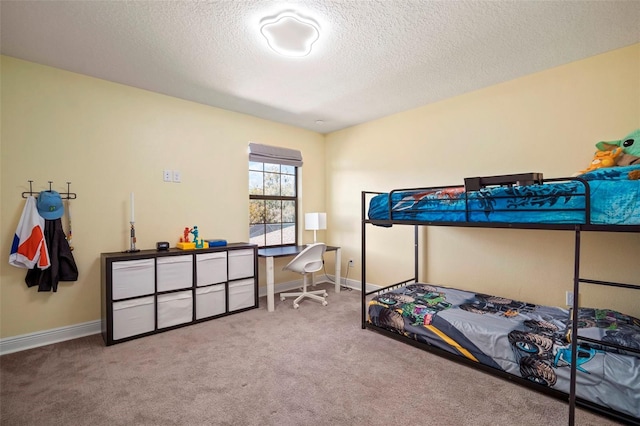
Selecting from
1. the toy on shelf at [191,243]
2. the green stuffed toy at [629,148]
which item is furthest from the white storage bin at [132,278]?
the green stuffed toy at [629,148]

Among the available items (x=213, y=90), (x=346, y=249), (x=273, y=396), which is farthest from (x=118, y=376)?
(x=346, y=249)

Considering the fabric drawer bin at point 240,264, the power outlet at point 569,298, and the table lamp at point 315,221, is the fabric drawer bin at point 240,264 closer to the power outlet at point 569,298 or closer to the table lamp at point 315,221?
the table lamp at point 315,221

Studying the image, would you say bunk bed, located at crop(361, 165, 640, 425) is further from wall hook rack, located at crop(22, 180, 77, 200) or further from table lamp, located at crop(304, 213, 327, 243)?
wall hook rack, located at crop(22, 180, 77, 200)

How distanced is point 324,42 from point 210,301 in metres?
2.69

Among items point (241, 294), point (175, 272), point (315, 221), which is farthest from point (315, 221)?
point (175, 272)

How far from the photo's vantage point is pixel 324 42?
7.21 feet

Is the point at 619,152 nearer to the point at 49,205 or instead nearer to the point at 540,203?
the point at 540,203

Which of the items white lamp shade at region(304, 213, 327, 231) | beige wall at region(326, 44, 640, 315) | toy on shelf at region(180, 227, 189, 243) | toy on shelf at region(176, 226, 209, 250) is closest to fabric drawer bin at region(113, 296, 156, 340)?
toy on shelf at region(176, 226, 209, 250)

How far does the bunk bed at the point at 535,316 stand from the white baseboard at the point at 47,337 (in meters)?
2.62

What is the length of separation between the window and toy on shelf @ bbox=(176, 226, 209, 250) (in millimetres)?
837

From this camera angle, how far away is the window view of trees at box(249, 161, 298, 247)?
4.05 metres

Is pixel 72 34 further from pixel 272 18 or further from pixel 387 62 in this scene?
pixel 387 62

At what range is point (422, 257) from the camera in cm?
358

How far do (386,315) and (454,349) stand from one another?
→ 622mm
